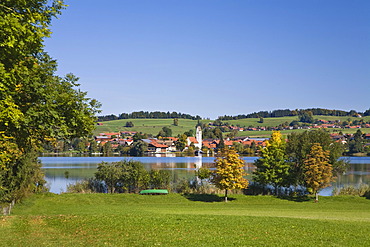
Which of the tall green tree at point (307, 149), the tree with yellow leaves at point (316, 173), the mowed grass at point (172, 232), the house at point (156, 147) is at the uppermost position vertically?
the house at point (156, 147)

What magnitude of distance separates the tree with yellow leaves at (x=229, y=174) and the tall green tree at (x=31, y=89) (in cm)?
2575

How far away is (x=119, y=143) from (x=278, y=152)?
13839 centimetres

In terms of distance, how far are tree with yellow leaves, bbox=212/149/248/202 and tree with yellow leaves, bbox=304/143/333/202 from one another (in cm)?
634

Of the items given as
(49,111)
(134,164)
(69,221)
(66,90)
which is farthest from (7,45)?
(134,164)

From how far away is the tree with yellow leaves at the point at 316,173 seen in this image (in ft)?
143

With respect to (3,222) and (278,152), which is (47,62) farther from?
(278,152)

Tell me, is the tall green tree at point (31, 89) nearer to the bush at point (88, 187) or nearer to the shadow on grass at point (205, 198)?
the shadow on grass at point (205, 198)

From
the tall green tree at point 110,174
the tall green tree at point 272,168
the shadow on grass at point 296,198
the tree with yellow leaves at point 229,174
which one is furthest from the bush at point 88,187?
the shadow on grass at point 296,198

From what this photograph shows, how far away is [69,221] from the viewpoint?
18891mm

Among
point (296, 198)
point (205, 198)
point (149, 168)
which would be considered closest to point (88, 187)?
point (205, 198)

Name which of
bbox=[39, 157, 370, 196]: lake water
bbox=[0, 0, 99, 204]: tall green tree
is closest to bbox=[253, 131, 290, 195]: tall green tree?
bbox=[39, 157, 370, 196]: lake water

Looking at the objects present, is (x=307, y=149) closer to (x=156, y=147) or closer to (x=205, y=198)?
(x=205, y=198)

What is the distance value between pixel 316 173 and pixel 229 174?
868 cm

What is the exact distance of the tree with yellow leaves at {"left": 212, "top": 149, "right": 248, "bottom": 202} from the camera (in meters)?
42.5
